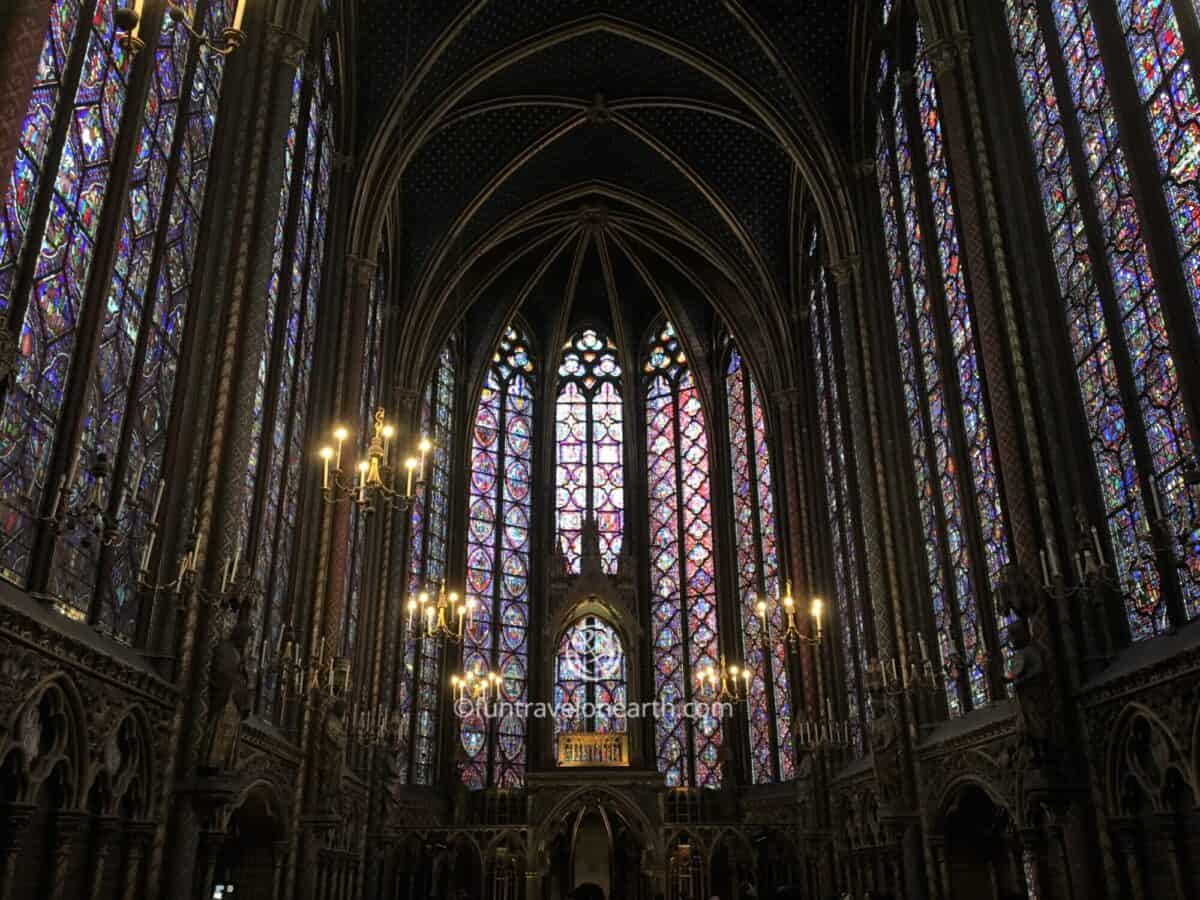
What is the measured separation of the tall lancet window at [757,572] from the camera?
2580cm

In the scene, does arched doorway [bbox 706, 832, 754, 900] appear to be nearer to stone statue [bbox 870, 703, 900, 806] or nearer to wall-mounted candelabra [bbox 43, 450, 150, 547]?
stone statue [bbox 870, 703, 900, 806]

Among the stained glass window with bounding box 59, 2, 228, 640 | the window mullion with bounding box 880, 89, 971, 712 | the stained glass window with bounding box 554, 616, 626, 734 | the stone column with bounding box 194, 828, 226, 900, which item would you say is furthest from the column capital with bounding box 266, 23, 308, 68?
the stained glass window with bounding box 554, 616, 626, 734

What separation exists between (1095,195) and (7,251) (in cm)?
1134

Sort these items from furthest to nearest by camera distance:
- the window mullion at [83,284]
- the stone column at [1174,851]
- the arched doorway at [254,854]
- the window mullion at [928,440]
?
the window mullion at [928,440] → the arched doorway at [254,854] → the stone column at [1174,851] → the window mullion at [83,284]

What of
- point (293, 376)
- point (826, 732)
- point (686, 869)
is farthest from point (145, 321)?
point (686, 869)

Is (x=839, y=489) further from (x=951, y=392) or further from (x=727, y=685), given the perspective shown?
(x=727, y=685)

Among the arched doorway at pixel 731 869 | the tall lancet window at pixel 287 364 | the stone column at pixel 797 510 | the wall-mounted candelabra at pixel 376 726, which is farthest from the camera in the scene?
the arched doorway at pixel 731 869

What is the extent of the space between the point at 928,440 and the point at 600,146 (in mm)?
13714

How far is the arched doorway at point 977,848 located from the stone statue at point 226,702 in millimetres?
10190

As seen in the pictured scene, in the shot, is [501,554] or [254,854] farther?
[501,554]

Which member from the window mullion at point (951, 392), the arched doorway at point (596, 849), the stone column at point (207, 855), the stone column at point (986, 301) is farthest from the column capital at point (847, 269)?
the stone column at point (207, 855)

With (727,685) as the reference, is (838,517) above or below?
above

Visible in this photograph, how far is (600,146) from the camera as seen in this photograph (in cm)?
2730

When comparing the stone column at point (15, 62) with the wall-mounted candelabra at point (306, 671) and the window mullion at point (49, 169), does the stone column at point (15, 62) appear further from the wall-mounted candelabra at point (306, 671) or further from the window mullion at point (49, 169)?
the wall-mounted candelabra at point (306, 671)
